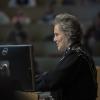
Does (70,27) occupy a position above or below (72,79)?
above

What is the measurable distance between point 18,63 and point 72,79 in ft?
1.44

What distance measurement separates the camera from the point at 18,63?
3678 millimetres

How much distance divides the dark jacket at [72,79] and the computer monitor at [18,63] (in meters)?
0.10

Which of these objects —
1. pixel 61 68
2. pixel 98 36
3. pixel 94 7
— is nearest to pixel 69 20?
pixel 61 68

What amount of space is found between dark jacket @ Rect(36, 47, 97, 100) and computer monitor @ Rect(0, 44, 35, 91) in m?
0.10

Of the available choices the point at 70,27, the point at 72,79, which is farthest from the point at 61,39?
the point at 72,79

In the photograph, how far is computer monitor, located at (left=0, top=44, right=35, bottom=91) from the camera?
3654 mm

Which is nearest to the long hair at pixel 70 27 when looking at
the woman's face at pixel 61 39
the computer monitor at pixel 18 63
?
the woman's face at pixel 61 39

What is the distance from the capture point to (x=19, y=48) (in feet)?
12.0

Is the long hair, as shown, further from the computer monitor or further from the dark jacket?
the computer monitor

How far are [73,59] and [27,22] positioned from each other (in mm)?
7501

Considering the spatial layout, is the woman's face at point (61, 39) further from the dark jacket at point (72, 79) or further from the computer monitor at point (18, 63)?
the computer monitor at point (18, 63)

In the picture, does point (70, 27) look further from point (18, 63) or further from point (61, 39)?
point (18, 63)

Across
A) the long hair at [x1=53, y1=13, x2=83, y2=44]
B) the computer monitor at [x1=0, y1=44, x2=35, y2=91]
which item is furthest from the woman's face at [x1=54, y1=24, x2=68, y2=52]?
the computer monitor at [x1=0, y1=44, x2=35, y2=91]
